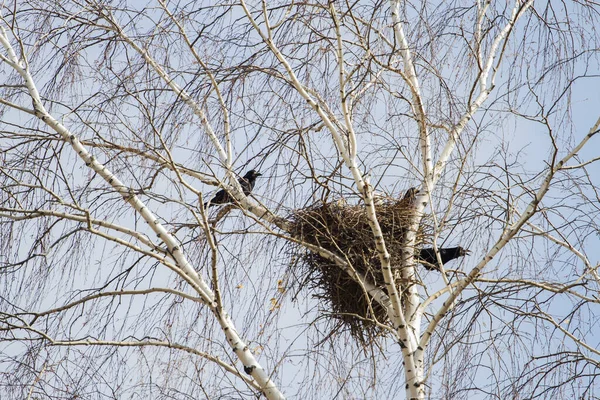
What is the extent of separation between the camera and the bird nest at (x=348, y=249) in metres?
5.88

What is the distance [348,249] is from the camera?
5859 millimetres

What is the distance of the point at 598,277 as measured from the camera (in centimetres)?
534

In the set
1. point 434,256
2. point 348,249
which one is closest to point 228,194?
point 348,249

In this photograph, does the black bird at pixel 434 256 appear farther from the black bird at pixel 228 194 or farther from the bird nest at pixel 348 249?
the black bird at pixel 228 194

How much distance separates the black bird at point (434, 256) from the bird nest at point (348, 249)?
0.16 meters

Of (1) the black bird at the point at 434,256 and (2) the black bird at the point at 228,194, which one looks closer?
(1) the black bird at the point at 434,256

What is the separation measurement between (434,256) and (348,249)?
0.72m

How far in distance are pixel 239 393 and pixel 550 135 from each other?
2.14 meters

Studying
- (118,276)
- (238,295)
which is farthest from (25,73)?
(238,295)

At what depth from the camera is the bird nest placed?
5883 mm

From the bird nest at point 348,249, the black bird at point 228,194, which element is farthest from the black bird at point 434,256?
the black bird at point 228,194

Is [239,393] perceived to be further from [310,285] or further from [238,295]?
[310,285]

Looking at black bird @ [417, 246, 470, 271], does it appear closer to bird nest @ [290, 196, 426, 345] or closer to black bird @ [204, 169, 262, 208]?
bird nest @ [290, 196, 426, 345]

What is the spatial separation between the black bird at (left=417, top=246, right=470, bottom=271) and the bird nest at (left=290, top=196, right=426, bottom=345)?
0.54 ft
